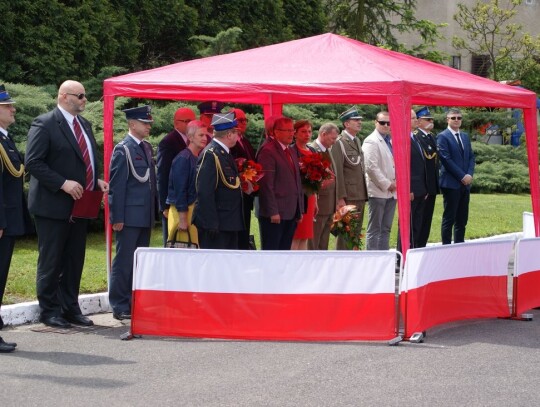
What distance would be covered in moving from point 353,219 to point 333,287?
355 cm

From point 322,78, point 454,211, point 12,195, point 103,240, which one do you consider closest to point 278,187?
point 322,78

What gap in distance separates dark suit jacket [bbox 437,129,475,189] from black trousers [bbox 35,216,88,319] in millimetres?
5779

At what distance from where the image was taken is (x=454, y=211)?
Answer: 45.9 feet

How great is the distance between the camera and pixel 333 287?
29.2ft

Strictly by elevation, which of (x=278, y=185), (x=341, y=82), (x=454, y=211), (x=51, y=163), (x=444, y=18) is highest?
(x=444, y=18)

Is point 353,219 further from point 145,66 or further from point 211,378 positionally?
point 145,66

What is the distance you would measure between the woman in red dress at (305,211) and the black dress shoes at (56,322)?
3.21m

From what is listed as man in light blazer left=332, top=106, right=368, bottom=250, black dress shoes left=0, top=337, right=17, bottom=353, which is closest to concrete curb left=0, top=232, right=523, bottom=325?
black dress shoes left=0, top=337, right=17, bottom=353

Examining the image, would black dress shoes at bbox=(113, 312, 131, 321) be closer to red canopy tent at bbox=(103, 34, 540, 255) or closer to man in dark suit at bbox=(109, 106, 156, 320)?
man in dark suit at bbox=(109, 106, 156, 320)

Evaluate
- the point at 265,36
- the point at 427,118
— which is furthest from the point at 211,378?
the point at 265,36

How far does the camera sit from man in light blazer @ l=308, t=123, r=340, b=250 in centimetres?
1233

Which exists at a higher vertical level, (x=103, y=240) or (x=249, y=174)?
(x=249, y=174)

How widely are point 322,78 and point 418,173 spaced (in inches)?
143

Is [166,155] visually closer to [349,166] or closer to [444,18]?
[349,166]
